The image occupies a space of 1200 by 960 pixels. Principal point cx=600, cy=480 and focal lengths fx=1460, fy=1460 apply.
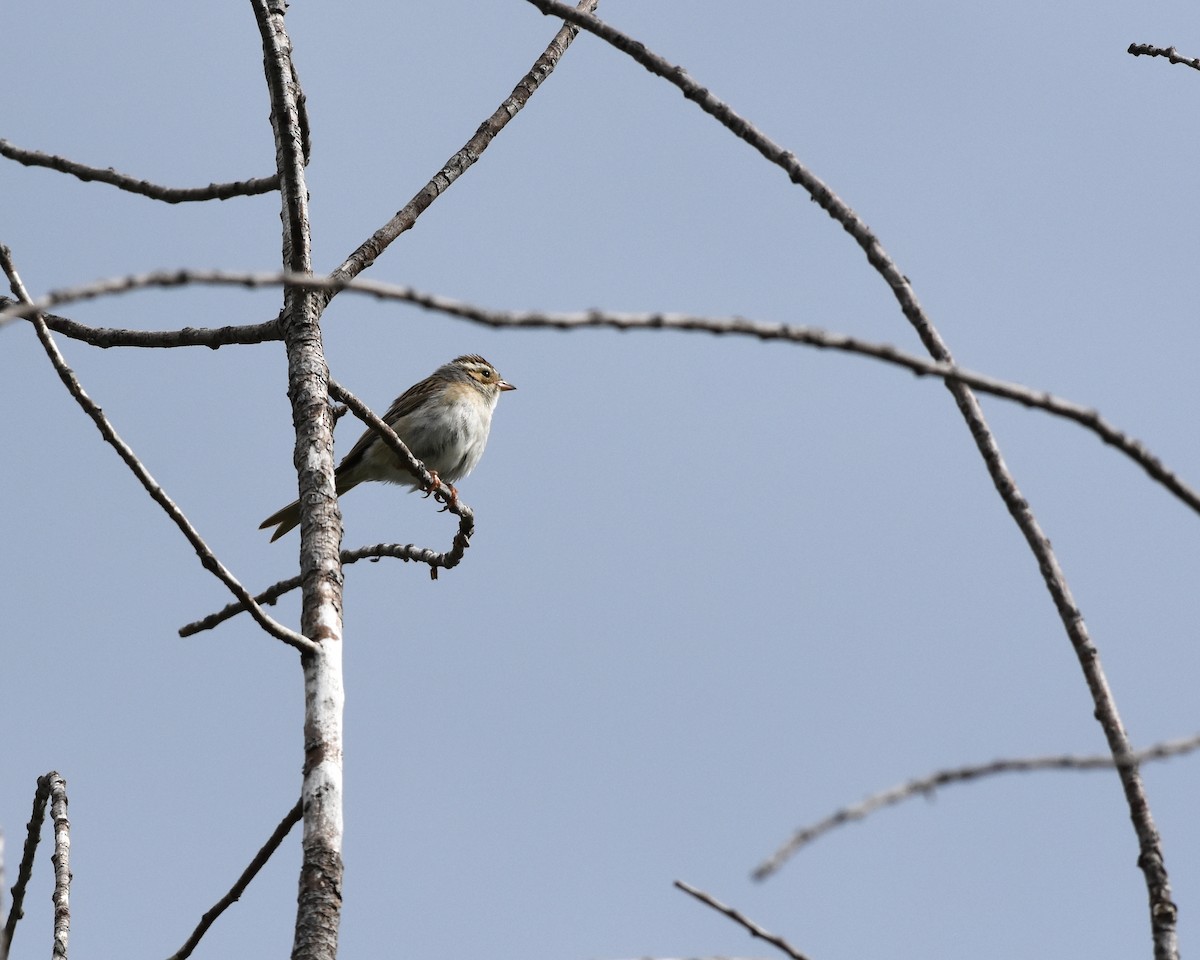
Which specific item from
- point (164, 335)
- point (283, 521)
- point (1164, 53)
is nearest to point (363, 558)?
point (164, 335)

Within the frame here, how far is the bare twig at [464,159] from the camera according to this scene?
4766mm

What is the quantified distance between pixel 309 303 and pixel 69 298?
2.67 metres

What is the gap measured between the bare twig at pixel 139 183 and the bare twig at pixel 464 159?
1.18 ft

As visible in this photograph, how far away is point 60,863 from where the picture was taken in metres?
3.53

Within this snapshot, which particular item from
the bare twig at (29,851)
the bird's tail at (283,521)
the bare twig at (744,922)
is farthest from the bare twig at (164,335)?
the bird's tail at (283,521)

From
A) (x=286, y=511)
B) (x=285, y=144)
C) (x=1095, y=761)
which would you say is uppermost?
(x=286, y=511)

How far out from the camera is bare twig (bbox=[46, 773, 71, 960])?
323 centimetres

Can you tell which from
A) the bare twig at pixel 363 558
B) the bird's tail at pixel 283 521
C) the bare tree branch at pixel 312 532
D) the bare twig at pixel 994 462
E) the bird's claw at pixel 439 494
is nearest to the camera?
the bare twig at pixel 994 462

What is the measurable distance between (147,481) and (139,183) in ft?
5.86

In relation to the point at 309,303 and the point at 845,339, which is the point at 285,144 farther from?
the point at 845,339

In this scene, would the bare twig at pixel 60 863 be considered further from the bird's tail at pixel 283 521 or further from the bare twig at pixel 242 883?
the bird's tail at pixel 283 521

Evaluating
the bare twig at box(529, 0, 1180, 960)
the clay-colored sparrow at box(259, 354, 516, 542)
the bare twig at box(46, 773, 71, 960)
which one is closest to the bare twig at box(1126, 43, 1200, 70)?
the bare twig at box(529, 0, 1180, 960)

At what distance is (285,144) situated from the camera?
424 centimetres

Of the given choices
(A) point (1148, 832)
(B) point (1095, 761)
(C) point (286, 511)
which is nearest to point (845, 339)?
(B) point (1095, 761)
